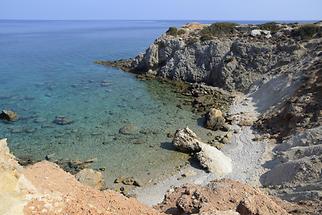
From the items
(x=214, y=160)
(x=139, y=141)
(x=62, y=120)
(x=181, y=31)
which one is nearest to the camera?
(x=214, y=160)

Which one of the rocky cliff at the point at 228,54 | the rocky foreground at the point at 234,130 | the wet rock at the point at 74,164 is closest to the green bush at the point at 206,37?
the rocky cliff at the point at 228,54

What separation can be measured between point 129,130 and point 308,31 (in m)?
40.1

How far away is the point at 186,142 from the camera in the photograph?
3675 cm

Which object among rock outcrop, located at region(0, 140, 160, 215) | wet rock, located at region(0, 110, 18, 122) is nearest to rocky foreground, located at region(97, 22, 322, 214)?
rock outcrop, located at region(0, 140, 160, 215)

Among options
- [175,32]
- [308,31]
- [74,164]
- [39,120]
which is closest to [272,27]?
[308,31]

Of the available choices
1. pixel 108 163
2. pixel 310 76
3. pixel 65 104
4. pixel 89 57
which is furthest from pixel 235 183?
pixel 89 57

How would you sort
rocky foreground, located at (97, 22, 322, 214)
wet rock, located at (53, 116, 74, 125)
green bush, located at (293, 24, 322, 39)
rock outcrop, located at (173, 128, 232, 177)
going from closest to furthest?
rocky foreground, located at (97, 22, 322, 214) < rock outcrop, located at (173, 128, 232, 177) < wet rock, located at (53, 116, 74, 125) < green bush, located at (293, 24, 322, 39)

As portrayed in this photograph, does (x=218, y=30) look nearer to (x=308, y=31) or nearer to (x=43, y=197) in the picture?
(x=308, y=31)

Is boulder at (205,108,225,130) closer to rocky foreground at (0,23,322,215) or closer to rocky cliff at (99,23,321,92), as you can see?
rocky foreground at (0,23,322,215)

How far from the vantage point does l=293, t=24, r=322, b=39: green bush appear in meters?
64.9

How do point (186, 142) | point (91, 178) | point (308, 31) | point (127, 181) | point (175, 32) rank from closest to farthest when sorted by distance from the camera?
point (91, 178) → point (127, 181) → point (186, 142) → point (308, 31) → point (175, 32)

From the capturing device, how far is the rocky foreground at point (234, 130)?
14.6m

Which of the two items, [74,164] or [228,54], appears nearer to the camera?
[74,164]

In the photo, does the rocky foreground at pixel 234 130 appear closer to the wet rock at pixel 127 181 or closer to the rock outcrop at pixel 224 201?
the rock outcrop at pixel 224 201
